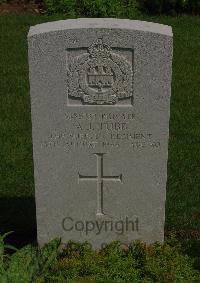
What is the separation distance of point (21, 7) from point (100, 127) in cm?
755

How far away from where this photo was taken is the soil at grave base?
1143 centimetres

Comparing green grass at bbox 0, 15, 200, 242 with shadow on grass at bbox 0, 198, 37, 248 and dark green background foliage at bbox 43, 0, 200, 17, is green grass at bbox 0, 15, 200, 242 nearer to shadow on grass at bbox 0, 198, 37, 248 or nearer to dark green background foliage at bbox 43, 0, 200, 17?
shadow on grass at bbox 0, 198, 37, 248

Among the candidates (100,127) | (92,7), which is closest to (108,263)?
(100,127)

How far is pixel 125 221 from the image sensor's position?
4.99 m

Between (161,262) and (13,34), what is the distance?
6.29 metres

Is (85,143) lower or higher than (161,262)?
higher

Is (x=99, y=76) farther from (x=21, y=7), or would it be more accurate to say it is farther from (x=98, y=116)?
(x=21, y=7)

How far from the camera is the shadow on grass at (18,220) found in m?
5.52

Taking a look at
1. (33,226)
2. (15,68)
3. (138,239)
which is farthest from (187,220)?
(15,68)

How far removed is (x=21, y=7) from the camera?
11.7 metres

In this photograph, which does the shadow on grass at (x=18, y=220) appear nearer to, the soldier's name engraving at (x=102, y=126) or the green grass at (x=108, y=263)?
the green grass at (x=108, y=263)

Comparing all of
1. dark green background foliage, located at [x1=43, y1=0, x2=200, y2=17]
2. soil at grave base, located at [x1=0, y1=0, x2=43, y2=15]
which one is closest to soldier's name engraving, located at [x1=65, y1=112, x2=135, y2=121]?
dark green background foliage, located at [x1=43, y1=0, x2=200, y2=17]

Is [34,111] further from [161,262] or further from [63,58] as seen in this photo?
[161,262]

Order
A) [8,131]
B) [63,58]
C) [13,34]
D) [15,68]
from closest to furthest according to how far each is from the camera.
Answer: [63,58] → [8,131] → [15,68] → [13,34]
